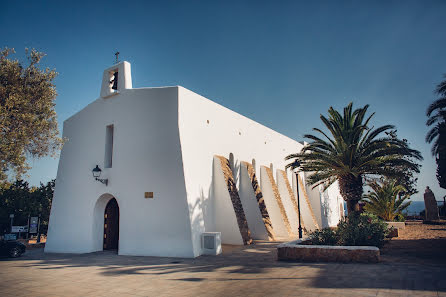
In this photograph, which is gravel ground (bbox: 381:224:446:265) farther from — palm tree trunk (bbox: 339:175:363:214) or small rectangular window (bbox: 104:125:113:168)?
small rectangular window (bbox: 104:125:113:168)

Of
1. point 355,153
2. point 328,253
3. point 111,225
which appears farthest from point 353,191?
point 111,225

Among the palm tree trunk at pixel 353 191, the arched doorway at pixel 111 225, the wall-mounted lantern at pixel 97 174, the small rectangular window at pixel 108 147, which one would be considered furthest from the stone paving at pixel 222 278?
the palm tree trunk at pixel 353 191

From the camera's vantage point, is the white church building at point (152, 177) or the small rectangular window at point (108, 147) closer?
the white church building at point (152, 177)

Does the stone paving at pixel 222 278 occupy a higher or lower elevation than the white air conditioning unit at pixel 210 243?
lower

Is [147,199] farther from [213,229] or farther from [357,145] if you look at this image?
[357,145]

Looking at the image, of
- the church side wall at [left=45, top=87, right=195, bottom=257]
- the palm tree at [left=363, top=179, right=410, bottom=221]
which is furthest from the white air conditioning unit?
the palm tree at [left=363, top=179, right=410, bottom=221]

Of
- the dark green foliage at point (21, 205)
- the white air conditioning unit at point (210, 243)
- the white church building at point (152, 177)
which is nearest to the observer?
the white air conditioning unit at point (210, 243)

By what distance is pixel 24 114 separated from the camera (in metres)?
10.4

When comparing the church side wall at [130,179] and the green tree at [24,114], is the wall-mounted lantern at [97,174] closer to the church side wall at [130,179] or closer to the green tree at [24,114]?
the church side wall at [130,179]

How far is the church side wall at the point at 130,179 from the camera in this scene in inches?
471

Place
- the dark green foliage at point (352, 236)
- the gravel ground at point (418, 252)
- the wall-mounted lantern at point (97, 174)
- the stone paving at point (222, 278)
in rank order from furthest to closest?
the wall-mounted lantern at point (97, 174) → the dark green foliage at point (352, 236) → the gravel ground at point (418, 252) → the stone paving at point (222, 278)

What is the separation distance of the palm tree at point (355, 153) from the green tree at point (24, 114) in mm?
11941

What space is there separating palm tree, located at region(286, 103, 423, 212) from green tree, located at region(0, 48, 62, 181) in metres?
11.9

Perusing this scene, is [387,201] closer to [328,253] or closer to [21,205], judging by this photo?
[328,253]
